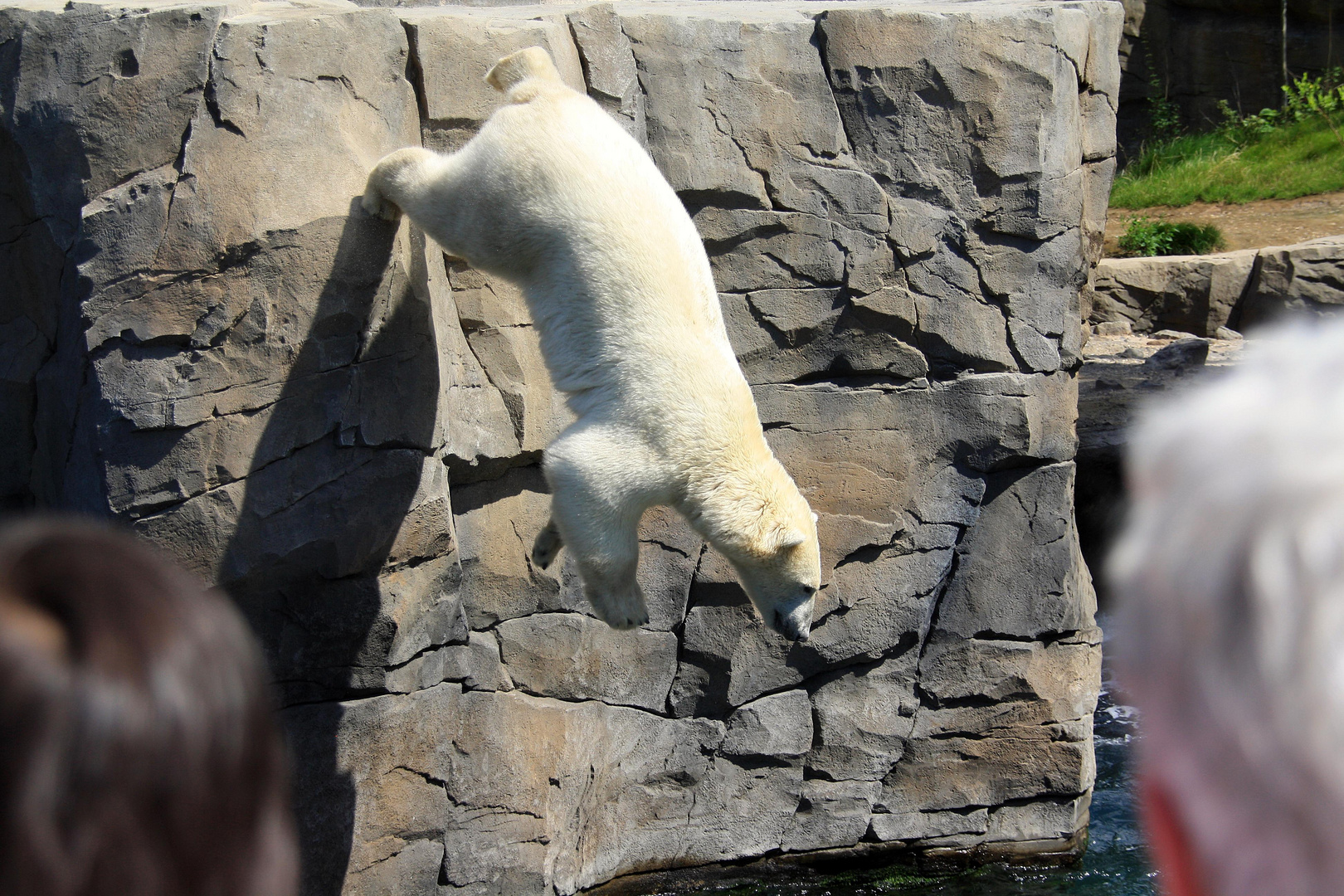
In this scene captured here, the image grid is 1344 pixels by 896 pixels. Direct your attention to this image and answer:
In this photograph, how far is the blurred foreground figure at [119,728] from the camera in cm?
72

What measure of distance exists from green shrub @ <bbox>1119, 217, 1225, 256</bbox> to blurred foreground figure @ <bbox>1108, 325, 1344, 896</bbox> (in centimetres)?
1104

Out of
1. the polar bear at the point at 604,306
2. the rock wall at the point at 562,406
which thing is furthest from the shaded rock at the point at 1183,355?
the polar bear at the point at 604,306

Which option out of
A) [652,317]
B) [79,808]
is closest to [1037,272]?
[652,317]

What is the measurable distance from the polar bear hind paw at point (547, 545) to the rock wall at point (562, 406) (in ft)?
1.39

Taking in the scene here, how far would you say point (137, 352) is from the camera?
3.42 meters

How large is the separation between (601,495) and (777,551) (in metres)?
0.71

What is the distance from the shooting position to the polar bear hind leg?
3.38 m

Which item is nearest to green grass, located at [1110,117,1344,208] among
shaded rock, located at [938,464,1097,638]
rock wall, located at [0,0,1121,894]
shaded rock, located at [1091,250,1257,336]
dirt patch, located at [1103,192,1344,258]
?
dirt patch, located at [1103,192,1344,258]

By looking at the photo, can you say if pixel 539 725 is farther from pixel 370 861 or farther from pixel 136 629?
pixel 136 629

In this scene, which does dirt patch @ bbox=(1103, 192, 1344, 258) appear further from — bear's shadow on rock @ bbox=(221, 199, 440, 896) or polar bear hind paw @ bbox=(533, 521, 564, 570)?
bear's shadow on rock @ bbox=(221, 199, 440, 896)

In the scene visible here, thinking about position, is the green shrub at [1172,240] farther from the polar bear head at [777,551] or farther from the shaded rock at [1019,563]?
the polar bear head at [777,551]

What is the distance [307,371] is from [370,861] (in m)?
1.97

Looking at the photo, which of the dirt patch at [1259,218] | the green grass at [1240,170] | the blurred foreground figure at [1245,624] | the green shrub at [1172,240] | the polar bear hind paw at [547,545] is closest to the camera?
the blurred foreground figure at [1245,624]

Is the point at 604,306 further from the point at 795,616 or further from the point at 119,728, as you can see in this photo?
the point at 119,728
